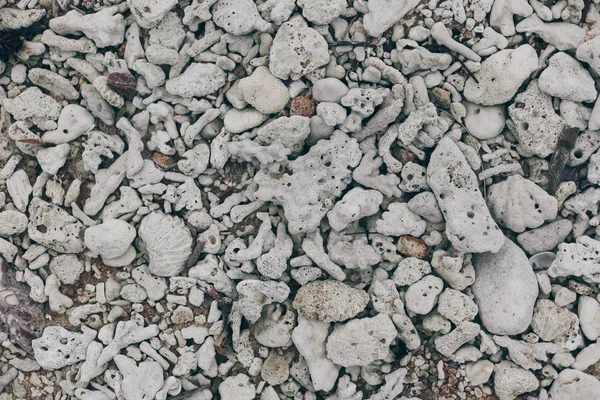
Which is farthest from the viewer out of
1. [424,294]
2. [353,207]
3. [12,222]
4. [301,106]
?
[12,222]

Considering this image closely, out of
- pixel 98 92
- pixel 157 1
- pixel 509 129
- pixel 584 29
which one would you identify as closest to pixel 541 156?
pixel 509 129

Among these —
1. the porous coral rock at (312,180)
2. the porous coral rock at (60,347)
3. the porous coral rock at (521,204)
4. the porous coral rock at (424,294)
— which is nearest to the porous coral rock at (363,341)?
the porous coral rock at (424,294)

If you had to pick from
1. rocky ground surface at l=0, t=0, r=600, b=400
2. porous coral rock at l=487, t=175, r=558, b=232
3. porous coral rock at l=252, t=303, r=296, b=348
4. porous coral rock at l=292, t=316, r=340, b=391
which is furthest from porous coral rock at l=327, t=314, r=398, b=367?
porous coral rock at l=487, t=175, r=558, b=232

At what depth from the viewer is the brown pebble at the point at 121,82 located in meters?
5.35

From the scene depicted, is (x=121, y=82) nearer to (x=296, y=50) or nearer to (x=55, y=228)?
(x=55, y=228)

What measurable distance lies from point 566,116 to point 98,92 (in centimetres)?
437

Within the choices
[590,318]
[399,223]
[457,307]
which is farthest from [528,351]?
[399,223]

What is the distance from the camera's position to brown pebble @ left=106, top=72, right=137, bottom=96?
5.35m

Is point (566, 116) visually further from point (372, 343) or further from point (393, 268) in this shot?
point (372, 343)

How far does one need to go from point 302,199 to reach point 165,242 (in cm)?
133

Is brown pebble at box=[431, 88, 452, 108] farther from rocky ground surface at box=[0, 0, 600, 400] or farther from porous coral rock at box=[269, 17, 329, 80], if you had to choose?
porous coral rock at box=[269, 17, 329, 80]

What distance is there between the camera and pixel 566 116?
523cm

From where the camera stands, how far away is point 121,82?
5.36 m

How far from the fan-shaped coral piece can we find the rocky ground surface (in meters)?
0.02
